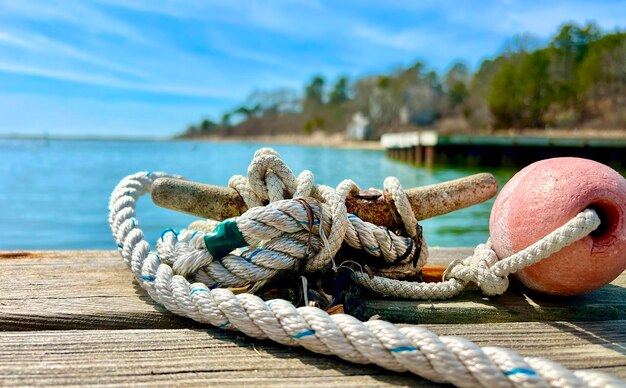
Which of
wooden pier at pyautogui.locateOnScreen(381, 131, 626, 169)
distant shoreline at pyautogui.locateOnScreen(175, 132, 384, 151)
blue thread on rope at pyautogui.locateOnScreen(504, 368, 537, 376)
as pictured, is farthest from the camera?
distant shoreline at pyautogui.locateOnScreen(175, 132, 384, 151)

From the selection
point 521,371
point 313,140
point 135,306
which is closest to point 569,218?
point 521,371

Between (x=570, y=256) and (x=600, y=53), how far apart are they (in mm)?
71007

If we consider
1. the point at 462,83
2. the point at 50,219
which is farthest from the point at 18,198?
the point at 462,83

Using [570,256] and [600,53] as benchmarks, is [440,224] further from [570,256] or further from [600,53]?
[600,53]

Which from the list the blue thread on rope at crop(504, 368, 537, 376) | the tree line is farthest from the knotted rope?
the tree line

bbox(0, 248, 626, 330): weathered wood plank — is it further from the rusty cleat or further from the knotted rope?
the rusty cleat

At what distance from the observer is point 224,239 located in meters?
2.10

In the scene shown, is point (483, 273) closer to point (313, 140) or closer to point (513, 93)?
point (513, 93)

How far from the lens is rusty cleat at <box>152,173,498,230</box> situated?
246cm

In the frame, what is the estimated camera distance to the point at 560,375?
1.40 m

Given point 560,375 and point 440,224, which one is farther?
point 440,224

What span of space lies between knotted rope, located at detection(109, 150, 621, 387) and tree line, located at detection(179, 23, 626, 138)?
220ft

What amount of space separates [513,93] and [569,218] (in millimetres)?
68231

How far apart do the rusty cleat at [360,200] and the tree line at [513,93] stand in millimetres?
66507
